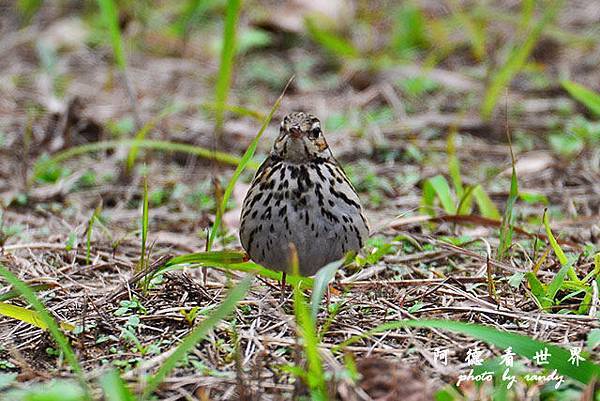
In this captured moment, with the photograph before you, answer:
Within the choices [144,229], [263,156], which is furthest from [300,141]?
[263,156]

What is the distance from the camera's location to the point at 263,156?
23.2ft

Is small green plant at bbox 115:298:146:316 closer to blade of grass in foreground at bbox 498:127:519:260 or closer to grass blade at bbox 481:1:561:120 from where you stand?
blade of grass in foreground at bbox 498:127:519:260

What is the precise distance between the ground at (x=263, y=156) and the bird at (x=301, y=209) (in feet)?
0.84

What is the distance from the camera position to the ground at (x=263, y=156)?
3.66 metres

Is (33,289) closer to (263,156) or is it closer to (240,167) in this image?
(240,167)

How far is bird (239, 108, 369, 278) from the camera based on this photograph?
401cm

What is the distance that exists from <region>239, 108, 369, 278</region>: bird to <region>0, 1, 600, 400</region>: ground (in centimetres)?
26

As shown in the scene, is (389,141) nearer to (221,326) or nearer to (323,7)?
(323,7)

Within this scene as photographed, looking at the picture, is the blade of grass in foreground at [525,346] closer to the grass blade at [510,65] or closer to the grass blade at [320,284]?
the grass blade at [320,284]

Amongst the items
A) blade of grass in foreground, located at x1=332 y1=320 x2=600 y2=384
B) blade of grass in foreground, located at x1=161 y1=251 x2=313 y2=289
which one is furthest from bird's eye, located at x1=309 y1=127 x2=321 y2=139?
blade of grass in foreground, located at x1=332 y1=320 x2=600 y2=384

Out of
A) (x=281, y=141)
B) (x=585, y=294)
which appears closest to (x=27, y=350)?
(x=281, y=141)

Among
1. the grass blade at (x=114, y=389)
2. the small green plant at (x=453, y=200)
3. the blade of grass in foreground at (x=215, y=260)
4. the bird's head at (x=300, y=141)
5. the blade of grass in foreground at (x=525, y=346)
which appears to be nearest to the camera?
the grass blade at (x=114, y=389)

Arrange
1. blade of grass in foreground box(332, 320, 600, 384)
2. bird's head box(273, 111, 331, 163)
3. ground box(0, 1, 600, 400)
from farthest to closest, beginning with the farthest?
1. bird's head box(273, 111, 331, 163)
2. ground box(0, 1, 600, 400)
3. blade of grass in foreground box(332, 320, 600, 384)

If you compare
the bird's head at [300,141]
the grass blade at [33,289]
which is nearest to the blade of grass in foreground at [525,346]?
the bird's head at [300,141]
